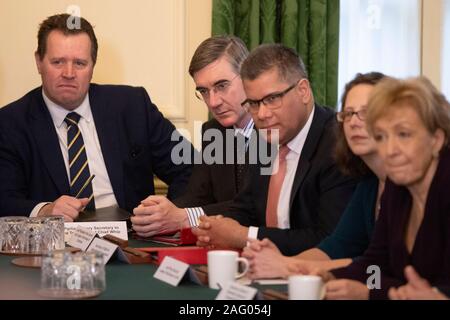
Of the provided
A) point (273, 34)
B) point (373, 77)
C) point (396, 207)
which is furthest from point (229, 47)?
point (396, 207)

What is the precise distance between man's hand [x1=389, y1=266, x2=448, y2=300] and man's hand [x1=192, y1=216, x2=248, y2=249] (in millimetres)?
1027

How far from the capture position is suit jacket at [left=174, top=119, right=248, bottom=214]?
139 inches

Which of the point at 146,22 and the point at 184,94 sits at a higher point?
the point at 146,22

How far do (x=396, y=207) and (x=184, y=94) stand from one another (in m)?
2.68

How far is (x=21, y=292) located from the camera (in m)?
2.01

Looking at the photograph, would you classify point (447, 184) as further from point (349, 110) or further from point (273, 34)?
point (273, 34)

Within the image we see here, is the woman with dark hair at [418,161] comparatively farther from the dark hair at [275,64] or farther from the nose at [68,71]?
the nose at [68,71]

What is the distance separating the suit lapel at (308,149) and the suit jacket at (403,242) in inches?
28.5

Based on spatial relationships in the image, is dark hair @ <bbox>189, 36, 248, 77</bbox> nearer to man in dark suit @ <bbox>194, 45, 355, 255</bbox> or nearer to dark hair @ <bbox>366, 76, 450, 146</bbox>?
man in dark suit @ <bbox>194, 45, 355, 255</bbox>

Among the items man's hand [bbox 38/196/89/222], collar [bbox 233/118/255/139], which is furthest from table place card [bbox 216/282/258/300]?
collar [bbox 233/118/255/139]

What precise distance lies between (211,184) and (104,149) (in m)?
0.68

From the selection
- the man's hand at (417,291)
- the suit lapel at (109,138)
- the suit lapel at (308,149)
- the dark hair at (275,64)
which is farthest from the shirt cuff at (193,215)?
the man's hand at (417,291)

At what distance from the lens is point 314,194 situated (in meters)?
2.84

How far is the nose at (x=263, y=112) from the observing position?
2.95 meters
